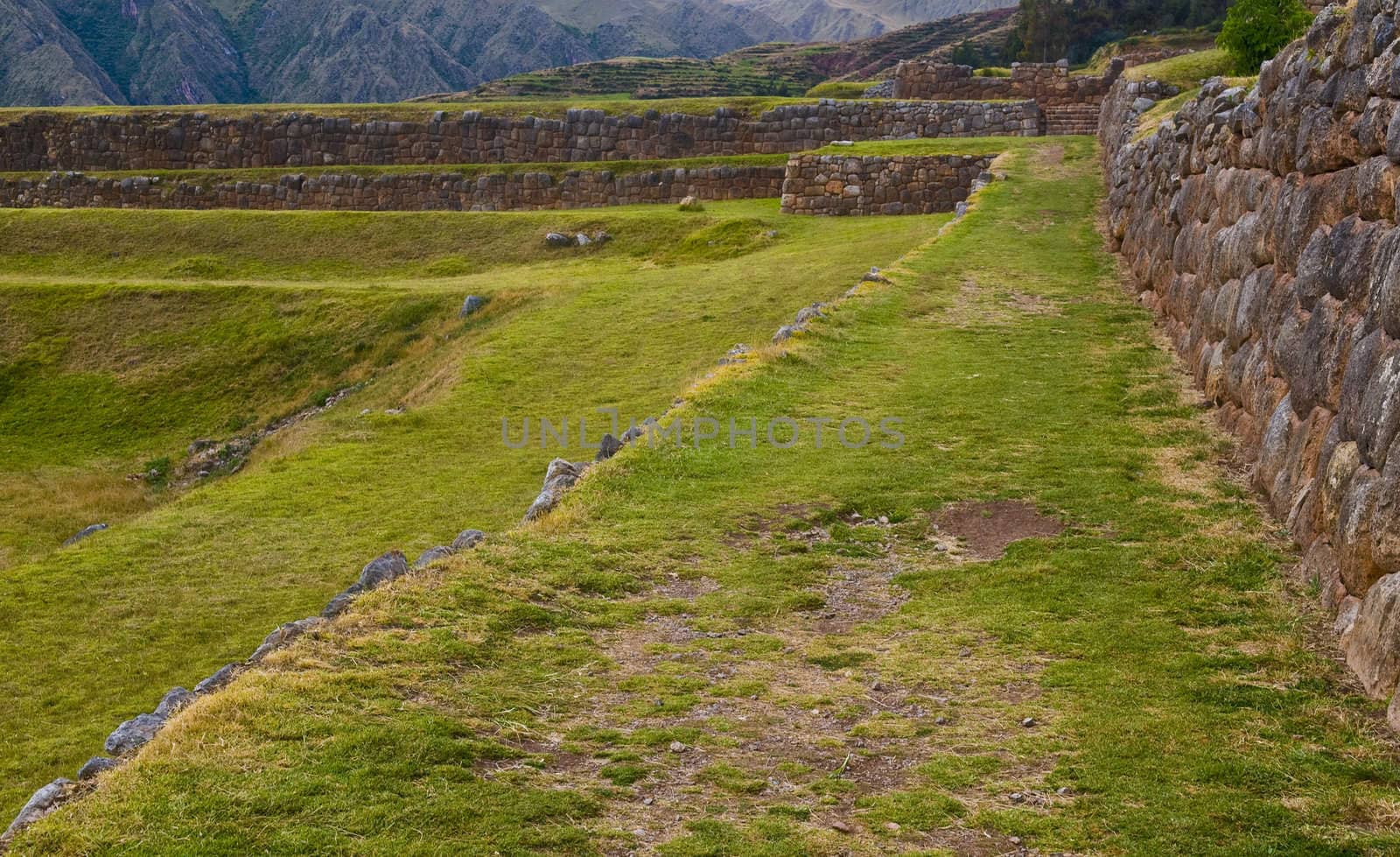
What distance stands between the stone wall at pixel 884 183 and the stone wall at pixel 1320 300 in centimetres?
1360

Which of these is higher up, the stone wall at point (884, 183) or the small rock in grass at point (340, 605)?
the stone wall at point (884, 183)

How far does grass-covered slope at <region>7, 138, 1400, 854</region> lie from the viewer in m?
5.21

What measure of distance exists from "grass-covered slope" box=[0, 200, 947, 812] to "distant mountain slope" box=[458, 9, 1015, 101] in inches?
2230

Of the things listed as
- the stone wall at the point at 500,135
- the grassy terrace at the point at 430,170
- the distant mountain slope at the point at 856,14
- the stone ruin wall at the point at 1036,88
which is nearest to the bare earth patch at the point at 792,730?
the grassy terrace at the point at 430,170

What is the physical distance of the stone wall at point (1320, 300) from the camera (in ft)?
22.1

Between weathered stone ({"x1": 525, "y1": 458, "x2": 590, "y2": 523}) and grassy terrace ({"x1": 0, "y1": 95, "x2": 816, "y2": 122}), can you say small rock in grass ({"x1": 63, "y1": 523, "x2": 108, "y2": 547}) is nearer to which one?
weathered stone ({"x1": 525, "y1": 458, "x2": 590, "y2": 523})

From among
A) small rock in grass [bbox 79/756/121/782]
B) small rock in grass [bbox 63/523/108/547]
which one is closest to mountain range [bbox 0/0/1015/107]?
small rock in grass [bbox 63/523/108/547]

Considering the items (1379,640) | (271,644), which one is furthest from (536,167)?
(1379,640)

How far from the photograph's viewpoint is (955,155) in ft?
92.9

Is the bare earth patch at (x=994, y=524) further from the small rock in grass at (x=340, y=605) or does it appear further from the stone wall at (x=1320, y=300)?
the small rock in grass at (x=340, y=605)

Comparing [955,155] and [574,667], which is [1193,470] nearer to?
[574,667]

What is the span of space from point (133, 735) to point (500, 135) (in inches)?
1146

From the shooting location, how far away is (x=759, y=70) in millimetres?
103688

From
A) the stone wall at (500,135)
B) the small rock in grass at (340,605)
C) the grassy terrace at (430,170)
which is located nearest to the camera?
the small rock in grass at (340,605)
